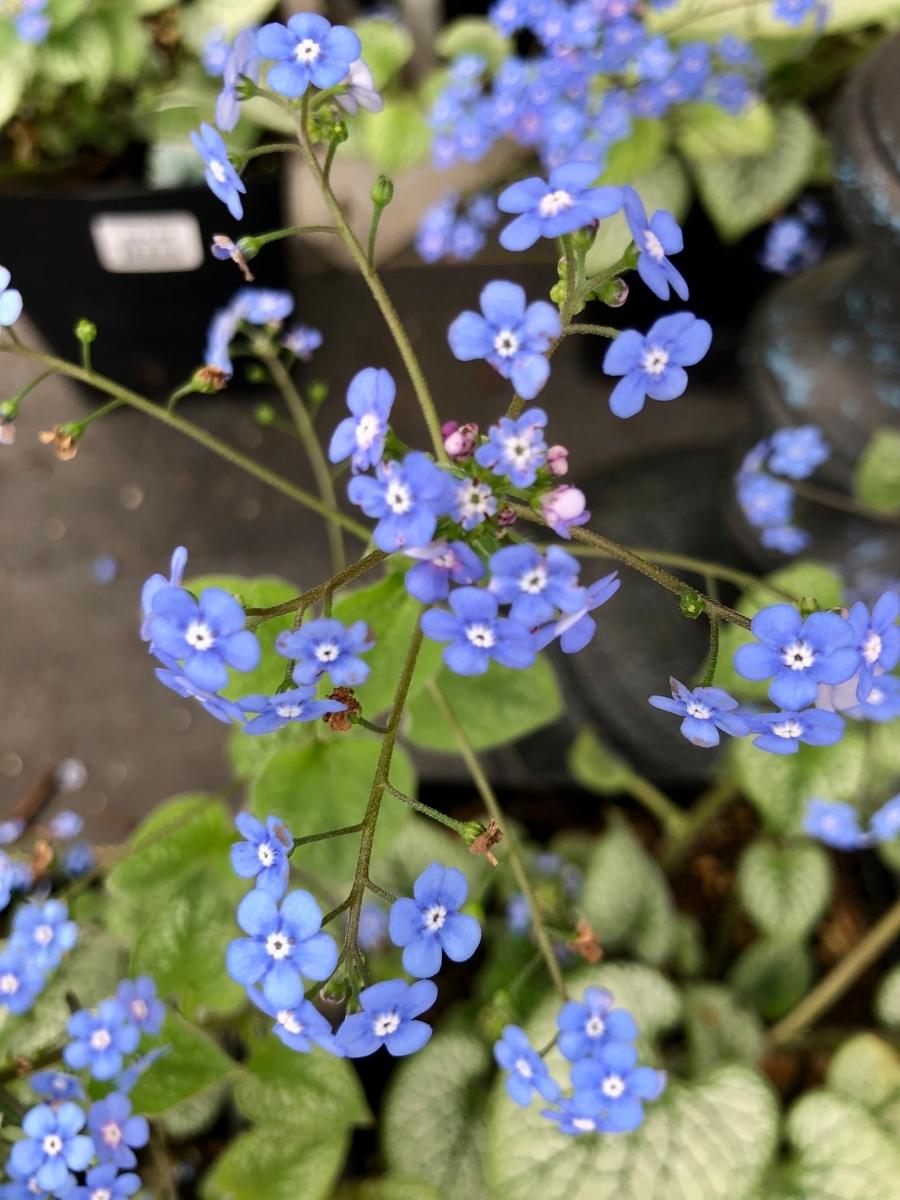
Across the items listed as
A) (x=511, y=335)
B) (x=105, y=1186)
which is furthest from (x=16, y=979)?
(x=511, y=335)

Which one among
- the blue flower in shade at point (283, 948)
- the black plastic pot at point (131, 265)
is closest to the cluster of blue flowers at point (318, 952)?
the blue flower in shade at point (283, 948)

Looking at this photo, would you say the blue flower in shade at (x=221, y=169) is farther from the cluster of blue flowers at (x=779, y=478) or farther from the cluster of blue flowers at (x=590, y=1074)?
the cluster of blue flowers at (x=779, y=478)

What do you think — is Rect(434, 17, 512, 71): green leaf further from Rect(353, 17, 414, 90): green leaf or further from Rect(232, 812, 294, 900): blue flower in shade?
Rect(232, 812, 294, 900): blue flower in shade

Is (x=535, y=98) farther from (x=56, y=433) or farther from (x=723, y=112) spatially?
(x=56, y=433)

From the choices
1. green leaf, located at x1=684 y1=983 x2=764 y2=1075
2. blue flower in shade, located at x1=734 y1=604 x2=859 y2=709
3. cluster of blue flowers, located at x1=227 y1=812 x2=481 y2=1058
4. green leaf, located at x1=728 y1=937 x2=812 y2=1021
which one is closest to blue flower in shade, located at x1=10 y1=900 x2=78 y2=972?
cluster of blue flowers, located at x1=227 y1=812 x2=481 y2=1058

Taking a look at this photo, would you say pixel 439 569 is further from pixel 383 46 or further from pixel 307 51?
pixel 383 46

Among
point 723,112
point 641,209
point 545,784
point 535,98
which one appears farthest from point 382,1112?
point 723,112
